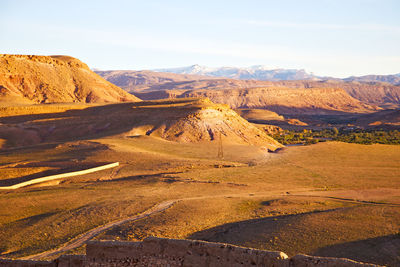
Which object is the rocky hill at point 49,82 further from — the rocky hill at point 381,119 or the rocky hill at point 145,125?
the rocky hill at point 381,119

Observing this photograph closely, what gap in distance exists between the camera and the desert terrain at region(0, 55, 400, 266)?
1644 centimetres

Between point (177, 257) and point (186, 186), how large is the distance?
58.5 ft

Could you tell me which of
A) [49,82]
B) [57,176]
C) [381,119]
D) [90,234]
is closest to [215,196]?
[90,234]

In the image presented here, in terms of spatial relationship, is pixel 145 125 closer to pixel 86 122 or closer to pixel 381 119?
pixel 86 122

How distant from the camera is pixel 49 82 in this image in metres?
86.6

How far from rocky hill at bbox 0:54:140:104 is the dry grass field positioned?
144 ft

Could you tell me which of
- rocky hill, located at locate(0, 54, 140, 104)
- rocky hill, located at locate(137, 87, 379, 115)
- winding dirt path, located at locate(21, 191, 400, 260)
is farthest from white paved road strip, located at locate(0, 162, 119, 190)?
rocky hill, located at locate(137, 87, 379, 115)

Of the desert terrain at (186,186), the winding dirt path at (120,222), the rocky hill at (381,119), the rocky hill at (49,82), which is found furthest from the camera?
the rocky hill at (381,119)

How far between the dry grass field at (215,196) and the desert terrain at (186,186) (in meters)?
0.08

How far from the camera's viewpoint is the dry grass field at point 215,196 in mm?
16297

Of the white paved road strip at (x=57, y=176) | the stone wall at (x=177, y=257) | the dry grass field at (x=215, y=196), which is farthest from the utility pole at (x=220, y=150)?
the stone wall at (x=177, y=257)

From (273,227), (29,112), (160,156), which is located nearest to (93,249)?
(273,227)

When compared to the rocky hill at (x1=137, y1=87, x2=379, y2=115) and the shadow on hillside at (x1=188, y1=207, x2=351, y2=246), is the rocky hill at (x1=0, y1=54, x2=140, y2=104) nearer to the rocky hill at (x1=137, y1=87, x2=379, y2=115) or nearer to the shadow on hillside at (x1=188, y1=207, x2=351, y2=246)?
the rocky hill at (x1=137, y1=87, x2=379, y2=115)

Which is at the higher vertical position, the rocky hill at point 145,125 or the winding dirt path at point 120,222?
the rocky hill at point 145,125
